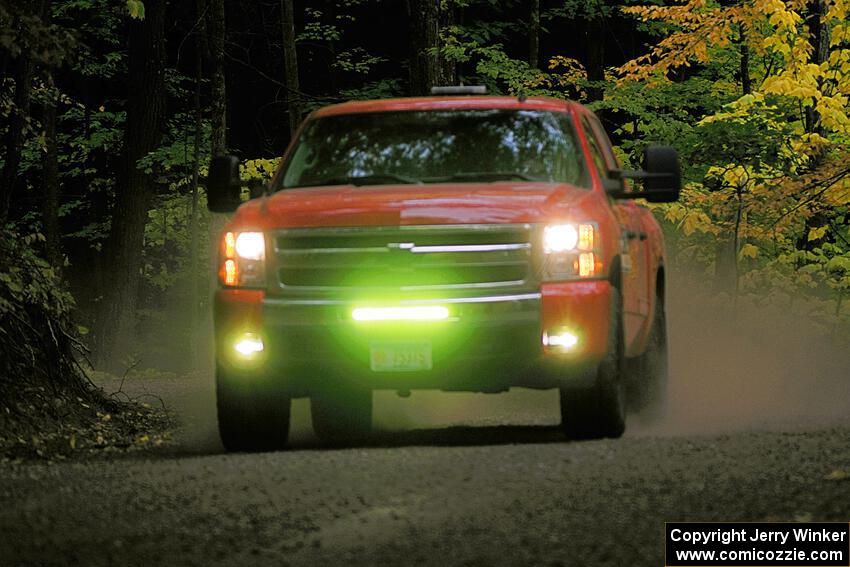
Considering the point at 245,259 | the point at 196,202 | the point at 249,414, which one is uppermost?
the point at 245,259

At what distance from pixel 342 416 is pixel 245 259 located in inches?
82.5

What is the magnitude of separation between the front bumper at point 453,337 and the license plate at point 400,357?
0.11 feet

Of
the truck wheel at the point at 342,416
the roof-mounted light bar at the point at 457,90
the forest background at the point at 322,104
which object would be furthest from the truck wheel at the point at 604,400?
the forest background at the point at 322,104

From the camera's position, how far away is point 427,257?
9352 mm

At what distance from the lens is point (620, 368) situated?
389 inches

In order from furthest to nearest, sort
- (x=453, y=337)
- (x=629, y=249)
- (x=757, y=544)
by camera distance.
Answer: (x=629, y=249) → (x=453, y=337) → (x=757, y=544)

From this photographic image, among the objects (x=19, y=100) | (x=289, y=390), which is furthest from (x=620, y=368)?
(x=19, y=100)

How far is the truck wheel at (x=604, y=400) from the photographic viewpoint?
9594 millimetres

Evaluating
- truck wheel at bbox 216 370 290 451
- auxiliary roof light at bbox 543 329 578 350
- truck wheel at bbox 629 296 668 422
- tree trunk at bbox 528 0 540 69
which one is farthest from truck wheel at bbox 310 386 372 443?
tree trunk at bbox 528 0 540 69

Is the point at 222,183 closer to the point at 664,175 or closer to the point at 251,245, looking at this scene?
the point at 251,245

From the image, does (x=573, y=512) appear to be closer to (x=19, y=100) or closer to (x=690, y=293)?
(x=19, y=100)

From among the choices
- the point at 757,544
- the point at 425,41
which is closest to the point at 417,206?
the point at 757,544

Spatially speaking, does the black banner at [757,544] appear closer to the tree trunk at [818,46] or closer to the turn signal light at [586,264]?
the turn signal light at [586,264]

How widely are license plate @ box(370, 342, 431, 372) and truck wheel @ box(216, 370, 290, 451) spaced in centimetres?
76
